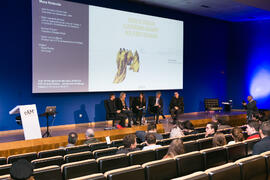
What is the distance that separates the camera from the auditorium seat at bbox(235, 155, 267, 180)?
2342 millimetres

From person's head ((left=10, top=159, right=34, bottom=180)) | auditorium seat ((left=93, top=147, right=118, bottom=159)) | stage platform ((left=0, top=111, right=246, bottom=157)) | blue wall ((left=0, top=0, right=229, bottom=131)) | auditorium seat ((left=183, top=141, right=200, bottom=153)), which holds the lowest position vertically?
stage platform ((left=0, top=111, right=246, bottom=157))

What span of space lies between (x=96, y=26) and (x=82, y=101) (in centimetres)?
239

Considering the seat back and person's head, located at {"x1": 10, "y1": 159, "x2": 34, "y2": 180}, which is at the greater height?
person's head, located at {"x1": 10, "y1": 159, "x2": 34, "y2": 180}

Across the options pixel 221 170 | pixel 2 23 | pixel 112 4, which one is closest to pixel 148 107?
pixel 112 4

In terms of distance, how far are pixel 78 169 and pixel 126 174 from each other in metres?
0.65

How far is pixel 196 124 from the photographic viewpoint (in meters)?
7.91

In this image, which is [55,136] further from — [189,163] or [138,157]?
[189,163]

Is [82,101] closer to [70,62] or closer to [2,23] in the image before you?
[70,62]

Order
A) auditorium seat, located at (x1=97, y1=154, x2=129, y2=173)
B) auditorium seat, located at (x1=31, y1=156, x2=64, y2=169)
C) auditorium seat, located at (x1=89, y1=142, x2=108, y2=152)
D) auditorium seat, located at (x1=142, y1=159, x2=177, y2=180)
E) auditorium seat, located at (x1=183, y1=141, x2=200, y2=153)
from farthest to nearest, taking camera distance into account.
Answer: auditorium seat, located at (x1=89, y1=142, x2=108, y2=152)
auditorium seat, located at (x1=183, y1=141, x2=200, y2=153)
auditorium seat, located at (x1=31, y1=156, x2=64, y2=169)
auditorium seat, located at (x1=97, y1=154, x2=129, y2=173)
auditorium seat, located at (x1=142, y1=159, x2=177, y2=180)

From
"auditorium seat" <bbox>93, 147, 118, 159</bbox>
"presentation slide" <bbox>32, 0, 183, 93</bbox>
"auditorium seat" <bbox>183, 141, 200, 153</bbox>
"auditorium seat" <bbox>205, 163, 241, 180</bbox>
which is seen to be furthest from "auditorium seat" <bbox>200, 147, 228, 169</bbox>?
"presentation slide" <bbox>32, 0, 183, 93</bbox>

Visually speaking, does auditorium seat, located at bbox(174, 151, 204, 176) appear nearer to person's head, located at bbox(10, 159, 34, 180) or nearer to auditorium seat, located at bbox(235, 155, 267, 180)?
auditorium seat, located at bbox(235, 155, 267, 180)

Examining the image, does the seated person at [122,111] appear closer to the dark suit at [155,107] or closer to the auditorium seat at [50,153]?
the dark suit at [155,107]

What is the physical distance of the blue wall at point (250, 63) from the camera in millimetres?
12961

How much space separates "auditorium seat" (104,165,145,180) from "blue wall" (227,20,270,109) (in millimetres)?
12011
